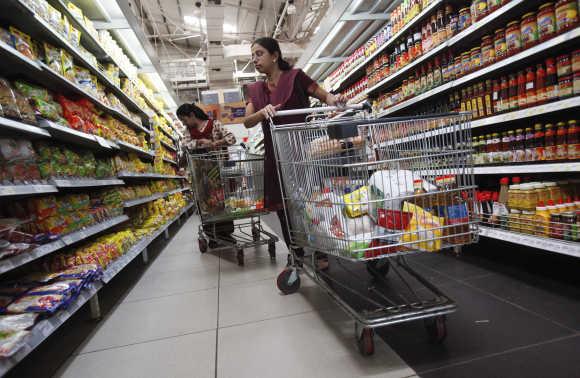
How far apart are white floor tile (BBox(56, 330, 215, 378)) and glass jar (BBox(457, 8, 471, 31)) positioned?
8.38 feet

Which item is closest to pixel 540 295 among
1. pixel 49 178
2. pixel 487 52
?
pixel 487 52

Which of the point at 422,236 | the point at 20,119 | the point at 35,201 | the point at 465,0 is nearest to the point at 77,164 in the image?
the point at 35,201

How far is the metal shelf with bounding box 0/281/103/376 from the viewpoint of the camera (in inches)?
46.2

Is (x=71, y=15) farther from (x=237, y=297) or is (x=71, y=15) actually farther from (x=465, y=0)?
(x=465, y=0)

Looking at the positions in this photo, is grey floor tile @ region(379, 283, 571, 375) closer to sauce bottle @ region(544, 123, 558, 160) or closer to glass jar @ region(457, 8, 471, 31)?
sauce bottle @ region(544, 123, 558, 160)

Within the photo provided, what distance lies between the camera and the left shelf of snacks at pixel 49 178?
1517 millimetres

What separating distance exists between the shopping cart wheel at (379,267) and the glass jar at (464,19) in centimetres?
174

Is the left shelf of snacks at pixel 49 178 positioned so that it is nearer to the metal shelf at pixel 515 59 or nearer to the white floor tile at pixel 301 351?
the white floor tile at pixel 301 351

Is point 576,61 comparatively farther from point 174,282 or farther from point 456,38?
point 174,282

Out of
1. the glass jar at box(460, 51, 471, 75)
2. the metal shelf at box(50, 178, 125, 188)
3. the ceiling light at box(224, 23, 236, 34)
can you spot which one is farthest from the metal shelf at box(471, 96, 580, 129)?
the ceiling light at box(224, 23, 236, 34)

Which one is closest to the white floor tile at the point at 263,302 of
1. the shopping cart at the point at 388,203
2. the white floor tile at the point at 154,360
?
the white floor tile at the point at 154,360

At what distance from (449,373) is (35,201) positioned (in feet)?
7.13

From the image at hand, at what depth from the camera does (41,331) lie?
1.39m

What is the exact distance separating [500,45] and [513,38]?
13 cm
